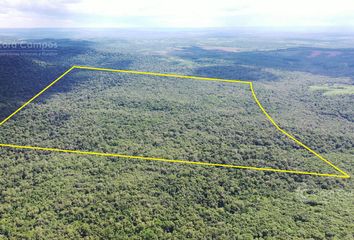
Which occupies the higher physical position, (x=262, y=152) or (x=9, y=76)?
(x=9, y=76)

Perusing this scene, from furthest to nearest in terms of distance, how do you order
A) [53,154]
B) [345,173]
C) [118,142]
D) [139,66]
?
[139,66]
[118,142]
[53,154]
[345,173]

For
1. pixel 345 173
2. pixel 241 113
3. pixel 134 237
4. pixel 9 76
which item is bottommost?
pixel 134 237

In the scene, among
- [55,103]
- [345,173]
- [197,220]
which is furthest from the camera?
[55,103]

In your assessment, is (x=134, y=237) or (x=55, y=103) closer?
(x=134, y=237)

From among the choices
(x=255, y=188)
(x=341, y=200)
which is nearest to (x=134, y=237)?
(x=255, y=188)

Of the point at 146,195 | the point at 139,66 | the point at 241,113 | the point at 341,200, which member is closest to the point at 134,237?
the point at 146,195

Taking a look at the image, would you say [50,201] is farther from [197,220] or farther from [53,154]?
[197,220]
